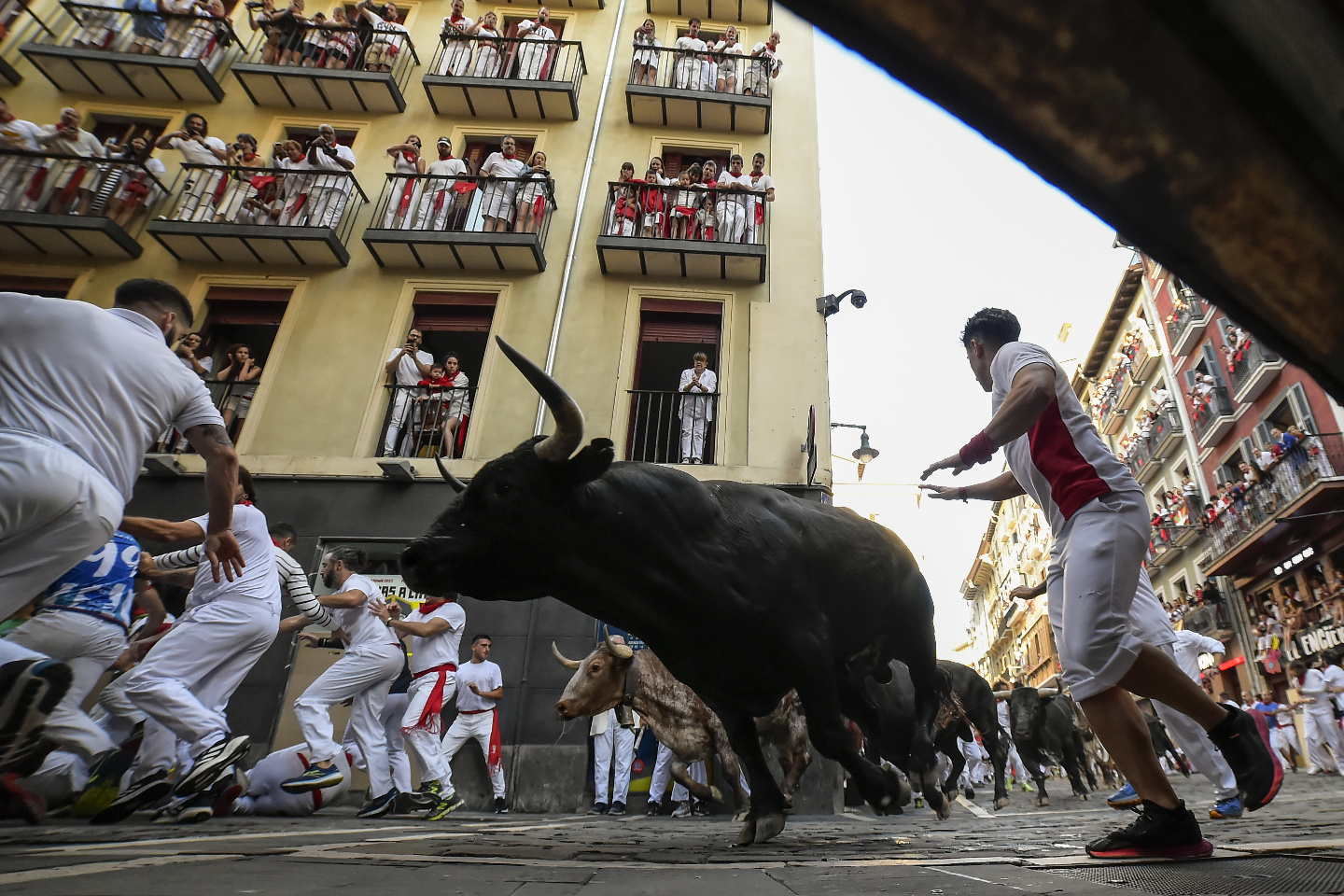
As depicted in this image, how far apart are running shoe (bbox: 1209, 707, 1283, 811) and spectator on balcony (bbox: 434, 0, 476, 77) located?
16.3 metres

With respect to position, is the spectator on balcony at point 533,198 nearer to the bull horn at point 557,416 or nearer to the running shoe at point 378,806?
the running shoe at point 378,806

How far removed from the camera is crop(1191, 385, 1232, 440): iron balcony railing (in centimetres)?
2567

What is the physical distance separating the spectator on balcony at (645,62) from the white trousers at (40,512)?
1498cm

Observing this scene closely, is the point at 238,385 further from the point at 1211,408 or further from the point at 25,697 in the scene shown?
the point at 1211,408

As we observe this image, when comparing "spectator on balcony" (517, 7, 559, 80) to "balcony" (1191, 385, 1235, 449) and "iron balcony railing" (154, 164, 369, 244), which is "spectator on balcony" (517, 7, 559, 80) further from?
"balcony" (1191, 385, 1235, 449)

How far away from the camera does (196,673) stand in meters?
4.97

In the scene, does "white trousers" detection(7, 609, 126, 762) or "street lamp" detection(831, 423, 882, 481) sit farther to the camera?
"street lamp" detection(831, 423, 882, 481)

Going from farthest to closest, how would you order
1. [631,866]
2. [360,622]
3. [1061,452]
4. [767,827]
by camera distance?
1. [360,622]
2. [767,827]
3. [1061,452]
4. [631,866]

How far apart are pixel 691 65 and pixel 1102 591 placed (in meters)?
15.7

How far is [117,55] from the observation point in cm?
1424

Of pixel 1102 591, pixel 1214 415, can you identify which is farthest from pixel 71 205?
pixel 1214 415

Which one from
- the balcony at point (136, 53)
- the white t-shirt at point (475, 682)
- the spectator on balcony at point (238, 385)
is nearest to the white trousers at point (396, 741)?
the white t-shirt at point (475, 682)

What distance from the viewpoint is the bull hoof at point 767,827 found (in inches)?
141

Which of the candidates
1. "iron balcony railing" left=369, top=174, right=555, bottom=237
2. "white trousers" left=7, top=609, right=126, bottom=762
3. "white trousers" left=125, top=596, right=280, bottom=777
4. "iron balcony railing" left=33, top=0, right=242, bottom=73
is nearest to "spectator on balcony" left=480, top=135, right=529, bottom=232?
"iron balcony railing" left=369, top=174, right=555, bottom=237
